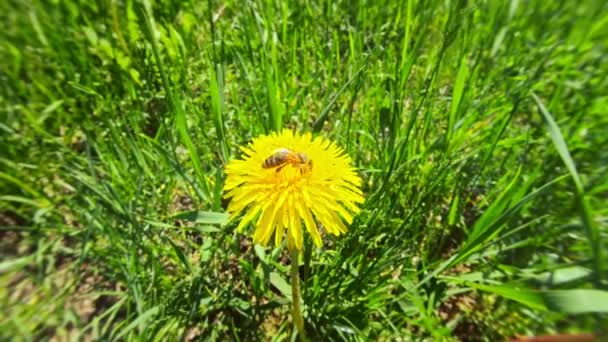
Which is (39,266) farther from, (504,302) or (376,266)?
(504,302)

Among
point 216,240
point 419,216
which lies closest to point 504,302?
point 419,216

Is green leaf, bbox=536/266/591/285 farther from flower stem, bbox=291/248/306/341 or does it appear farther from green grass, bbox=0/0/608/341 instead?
flower stem, bbox=291/248/306/341

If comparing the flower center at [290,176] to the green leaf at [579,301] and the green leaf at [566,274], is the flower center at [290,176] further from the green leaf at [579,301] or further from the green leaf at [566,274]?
the green leaf at [566,274]

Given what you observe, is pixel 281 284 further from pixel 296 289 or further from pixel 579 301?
pixel 579 301

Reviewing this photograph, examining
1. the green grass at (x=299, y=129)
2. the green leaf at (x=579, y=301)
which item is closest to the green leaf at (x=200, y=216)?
the green grass at (x=299, y=129)

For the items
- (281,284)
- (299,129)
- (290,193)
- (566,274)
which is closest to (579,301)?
(566,274)

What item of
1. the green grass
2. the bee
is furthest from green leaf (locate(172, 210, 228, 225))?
the bee

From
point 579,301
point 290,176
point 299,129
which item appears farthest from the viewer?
point 299,129
